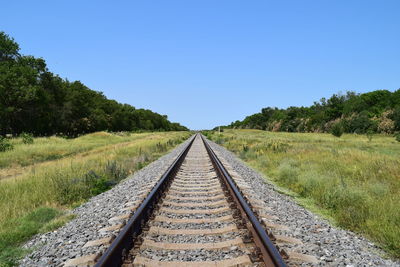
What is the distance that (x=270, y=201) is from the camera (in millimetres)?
7020

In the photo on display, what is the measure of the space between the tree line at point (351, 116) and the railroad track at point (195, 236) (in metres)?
49.1

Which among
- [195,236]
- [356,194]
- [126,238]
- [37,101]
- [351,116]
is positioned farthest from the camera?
[351,116]

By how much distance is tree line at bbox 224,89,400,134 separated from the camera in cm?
5703

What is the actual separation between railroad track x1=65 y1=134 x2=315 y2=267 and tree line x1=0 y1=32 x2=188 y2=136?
3727cm

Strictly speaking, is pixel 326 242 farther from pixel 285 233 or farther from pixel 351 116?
pixel 351 116

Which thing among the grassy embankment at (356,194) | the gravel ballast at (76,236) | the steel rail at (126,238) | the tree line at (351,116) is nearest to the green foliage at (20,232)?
the gravel ballast at (76,236)

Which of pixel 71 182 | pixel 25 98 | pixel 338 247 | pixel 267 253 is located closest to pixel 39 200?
pixel 71 182

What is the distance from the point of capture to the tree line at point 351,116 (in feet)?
187

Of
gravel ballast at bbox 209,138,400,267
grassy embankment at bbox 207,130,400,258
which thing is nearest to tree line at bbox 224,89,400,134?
grassy embankment at bbox 207,130,400,258

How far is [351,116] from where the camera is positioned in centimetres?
7194

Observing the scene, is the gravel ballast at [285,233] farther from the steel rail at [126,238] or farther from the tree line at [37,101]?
the tree line at [37,101]

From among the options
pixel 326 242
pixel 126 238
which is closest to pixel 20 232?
pixel 126 238

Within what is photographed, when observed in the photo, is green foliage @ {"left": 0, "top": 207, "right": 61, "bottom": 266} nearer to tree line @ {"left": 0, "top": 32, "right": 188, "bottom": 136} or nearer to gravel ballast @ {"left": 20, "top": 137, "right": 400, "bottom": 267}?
gravel ballast @ {"left": 20, "top": 137, "right": 400, "bottom": 267}

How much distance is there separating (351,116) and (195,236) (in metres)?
76.4
